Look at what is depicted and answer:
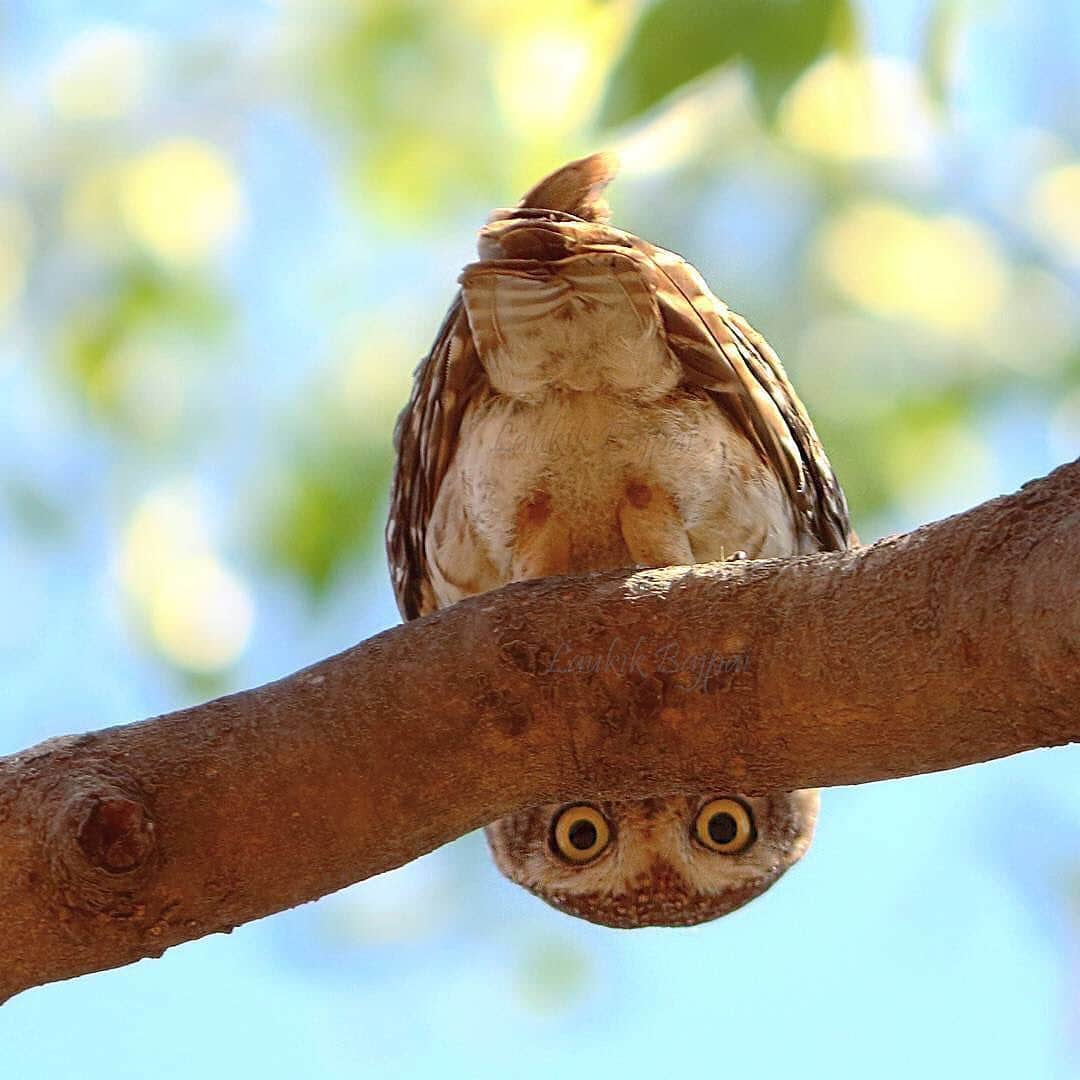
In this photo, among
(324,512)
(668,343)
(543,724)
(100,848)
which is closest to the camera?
(100,848)

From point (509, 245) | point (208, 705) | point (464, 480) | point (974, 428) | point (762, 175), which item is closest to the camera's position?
point (208, 705)

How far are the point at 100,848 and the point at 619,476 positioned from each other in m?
1.76

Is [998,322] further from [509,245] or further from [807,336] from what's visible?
[509,245]

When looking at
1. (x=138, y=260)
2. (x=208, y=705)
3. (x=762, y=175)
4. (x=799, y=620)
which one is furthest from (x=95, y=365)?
(x=799, y=620)

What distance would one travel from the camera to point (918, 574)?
2.58 meters

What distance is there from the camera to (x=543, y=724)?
2777 millimetres

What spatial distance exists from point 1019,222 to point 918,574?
3.52 meters

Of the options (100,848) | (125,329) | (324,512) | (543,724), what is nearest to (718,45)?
(543,724)

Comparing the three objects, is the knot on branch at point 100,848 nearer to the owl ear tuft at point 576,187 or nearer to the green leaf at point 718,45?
the green leaf at point 718,45

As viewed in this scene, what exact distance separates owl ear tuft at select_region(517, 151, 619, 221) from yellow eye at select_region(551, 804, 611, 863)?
1.50 metres

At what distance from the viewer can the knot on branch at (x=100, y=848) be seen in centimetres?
251

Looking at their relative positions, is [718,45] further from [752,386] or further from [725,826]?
[725,826]

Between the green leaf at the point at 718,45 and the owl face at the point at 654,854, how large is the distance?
1793 millimetres

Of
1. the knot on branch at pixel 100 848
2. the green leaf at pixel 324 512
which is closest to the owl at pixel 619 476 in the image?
the knot on branch at pixel 100 848
